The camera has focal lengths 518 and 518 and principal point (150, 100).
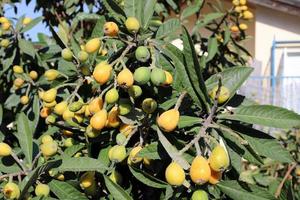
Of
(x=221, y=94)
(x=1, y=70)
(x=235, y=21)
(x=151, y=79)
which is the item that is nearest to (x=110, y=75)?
(x=151, y=79)

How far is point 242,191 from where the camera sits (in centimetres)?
116

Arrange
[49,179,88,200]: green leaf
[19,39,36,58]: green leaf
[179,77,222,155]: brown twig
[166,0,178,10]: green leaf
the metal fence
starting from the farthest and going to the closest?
the metal fence, [166,0,178,10]: green leaf, [19,39,36,58]: green leaf, [49,179,88,200]: green leaf, [179,77,222,155]: brown twig

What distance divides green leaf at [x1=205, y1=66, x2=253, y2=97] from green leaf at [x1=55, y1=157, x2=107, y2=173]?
1.09 feet

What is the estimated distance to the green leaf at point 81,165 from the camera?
1271mm

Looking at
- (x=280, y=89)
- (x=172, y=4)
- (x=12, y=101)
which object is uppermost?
(x=172, y=4)

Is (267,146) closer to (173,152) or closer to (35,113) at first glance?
(173,152)

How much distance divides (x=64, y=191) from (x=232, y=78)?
0.51 m

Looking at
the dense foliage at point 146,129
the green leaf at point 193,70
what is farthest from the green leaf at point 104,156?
the green leaf at point 193,70

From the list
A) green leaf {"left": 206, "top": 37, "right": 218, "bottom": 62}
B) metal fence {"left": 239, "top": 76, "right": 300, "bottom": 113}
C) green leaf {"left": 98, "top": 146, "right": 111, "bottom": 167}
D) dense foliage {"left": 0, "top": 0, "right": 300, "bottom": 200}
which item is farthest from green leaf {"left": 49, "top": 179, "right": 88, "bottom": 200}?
metal fence {"left": 239, "top": 76, "right": 300, "bottom": 113}

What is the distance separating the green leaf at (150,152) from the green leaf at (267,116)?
168 mm

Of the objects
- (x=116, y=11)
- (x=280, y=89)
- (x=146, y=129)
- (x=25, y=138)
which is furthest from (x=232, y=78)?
(x=280, y=89)

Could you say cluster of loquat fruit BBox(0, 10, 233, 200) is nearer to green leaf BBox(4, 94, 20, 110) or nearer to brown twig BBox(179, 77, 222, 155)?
brown twig BBox(179, 77, 222, 155)

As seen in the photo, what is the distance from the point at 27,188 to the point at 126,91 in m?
0.34

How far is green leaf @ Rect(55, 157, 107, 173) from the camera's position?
1271 mm
